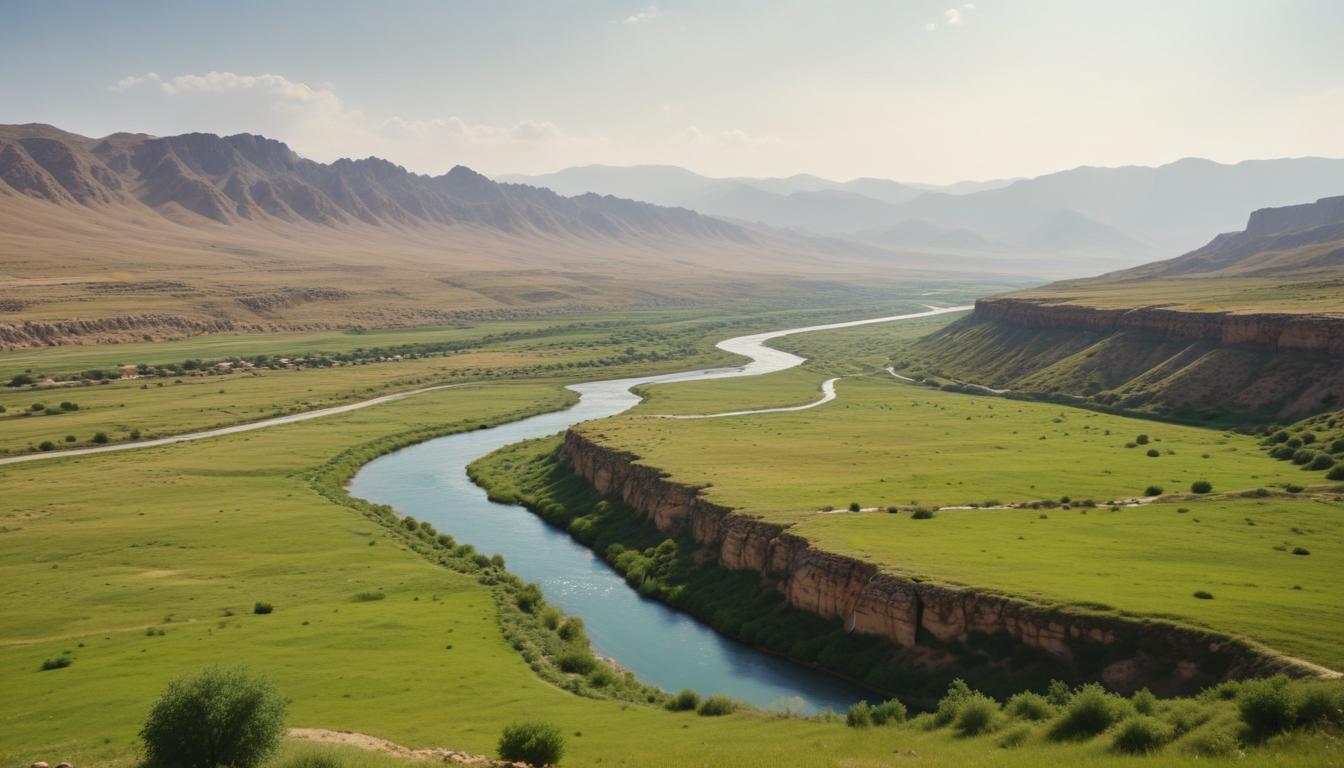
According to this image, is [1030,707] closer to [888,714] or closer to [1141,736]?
[888,714]

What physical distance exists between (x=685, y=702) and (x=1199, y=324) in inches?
3526

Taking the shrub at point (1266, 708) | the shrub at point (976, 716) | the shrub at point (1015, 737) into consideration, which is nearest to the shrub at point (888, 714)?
the shrub at point (976, 716)

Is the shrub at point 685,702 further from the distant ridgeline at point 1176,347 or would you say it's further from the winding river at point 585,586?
the distant ridgeline at point 1176,347

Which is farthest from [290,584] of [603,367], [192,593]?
[603,367]

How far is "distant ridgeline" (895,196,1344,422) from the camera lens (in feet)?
289

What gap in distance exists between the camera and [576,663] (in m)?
45.5

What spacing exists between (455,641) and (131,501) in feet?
137

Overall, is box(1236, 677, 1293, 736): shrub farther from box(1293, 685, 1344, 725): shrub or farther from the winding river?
the winding river

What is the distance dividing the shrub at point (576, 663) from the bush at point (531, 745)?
1360 centimetres

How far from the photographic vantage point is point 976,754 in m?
29.9

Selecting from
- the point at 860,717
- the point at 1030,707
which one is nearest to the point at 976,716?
the point at 1030,707

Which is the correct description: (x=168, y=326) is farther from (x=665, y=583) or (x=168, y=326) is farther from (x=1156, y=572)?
(x=1156, y=572)

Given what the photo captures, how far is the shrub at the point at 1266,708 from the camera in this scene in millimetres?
25938

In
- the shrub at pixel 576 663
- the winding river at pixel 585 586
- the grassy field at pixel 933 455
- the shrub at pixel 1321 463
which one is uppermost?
the shrub at pixel 1321 463
